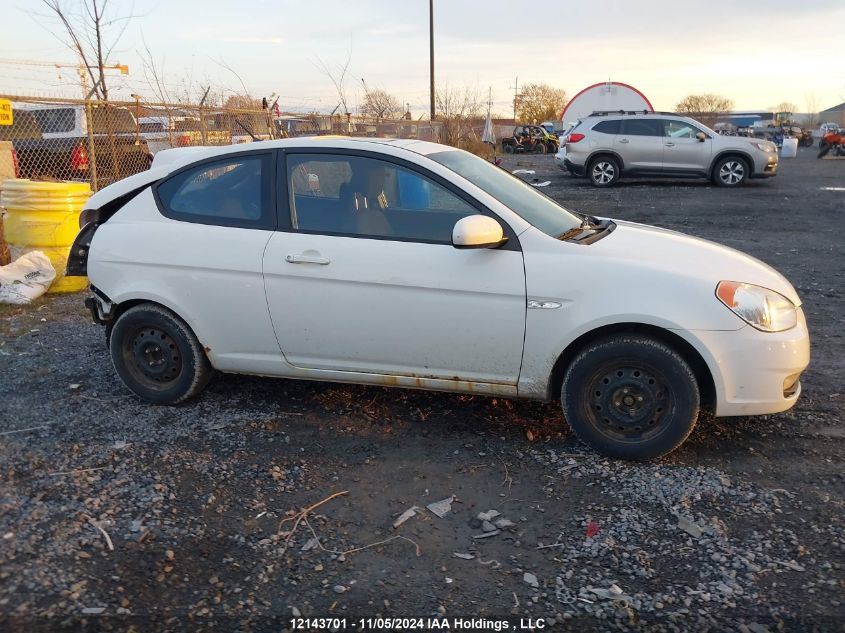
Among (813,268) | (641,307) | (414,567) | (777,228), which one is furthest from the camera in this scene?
(777,228)

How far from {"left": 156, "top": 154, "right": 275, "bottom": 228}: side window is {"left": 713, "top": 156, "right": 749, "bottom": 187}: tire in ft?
52.7

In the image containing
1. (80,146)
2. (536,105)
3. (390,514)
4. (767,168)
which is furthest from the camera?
(536,105)

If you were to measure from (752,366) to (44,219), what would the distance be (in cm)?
708

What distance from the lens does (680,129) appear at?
58.3 feet

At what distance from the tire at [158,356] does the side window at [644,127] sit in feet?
52.0

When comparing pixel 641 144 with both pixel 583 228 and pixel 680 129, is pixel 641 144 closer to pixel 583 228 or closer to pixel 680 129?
pixel 680 129

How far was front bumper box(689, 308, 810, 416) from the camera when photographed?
363 centimetres

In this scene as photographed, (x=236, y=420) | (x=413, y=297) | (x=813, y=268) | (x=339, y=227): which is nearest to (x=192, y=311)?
(x=236, y=420)

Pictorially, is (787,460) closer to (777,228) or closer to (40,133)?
(777,228)

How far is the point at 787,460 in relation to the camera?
3.86 meters

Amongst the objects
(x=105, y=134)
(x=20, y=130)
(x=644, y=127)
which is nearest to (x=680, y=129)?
(x=644, y=127)

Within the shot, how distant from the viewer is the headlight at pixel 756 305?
3.66 m

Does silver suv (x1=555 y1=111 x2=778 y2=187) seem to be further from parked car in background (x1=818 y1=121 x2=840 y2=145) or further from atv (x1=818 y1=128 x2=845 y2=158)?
parked car in background (x1=818 y1=121 x2=840 y2=145)

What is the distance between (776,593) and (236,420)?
3.05 metres
